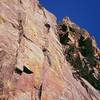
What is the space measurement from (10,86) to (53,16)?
29.1m

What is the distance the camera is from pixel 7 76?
131 ft

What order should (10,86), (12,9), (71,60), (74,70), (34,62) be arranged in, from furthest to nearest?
(71,60) < (74,70) < (12,9) < (34,62) < (10,86)

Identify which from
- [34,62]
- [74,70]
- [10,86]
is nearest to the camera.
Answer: [10,86]

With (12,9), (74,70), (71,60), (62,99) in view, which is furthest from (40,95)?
(71,60)

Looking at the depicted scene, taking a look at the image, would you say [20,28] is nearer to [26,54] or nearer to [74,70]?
[26,54]

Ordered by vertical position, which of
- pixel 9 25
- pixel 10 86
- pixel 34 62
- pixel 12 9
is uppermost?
pixel 12 9

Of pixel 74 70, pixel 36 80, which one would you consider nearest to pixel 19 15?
pixel 36 80

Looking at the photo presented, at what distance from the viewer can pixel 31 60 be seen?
148ft

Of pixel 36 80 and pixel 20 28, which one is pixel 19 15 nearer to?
pixel 20 28

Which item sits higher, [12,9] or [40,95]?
[12,9]

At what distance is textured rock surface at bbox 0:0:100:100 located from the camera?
40.8m

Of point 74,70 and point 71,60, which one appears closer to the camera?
point 74,70

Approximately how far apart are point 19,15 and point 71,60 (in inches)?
818

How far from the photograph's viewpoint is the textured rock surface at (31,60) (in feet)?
134
